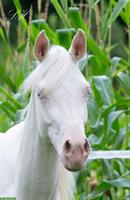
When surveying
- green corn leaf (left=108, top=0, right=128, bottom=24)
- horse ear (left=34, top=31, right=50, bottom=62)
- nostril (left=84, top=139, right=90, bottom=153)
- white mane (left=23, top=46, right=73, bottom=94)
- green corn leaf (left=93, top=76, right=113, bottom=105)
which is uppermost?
horse ear (left=34, top=31, right=50, bottom=62)

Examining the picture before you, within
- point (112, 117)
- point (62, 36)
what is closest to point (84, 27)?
point (62, 36)

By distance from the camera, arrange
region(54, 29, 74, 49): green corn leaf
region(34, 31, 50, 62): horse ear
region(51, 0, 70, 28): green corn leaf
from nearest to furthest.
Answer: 1. region(34, 31, 50, 62): horse ear
2. region(51, 0, 70, 28): green corn leaf
3. region(54, 29, 74, 49): green corn leaf

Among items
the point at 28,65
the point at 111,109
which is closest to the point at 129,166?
the point at 111,109

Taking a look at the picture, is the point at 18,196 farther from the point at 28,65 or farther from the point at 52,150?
the point at 28,65

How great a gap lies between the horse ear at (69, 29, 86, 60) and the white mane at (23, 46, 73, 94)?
5 centimetres

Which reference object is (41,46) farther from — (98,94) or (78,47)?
(98,94)

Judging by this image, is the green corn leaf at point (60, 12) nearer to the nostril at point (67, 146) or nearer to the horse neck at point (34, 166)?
the horse neck at point (34, 166)

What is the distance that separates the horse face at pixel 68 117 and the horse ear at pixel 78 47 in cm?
7

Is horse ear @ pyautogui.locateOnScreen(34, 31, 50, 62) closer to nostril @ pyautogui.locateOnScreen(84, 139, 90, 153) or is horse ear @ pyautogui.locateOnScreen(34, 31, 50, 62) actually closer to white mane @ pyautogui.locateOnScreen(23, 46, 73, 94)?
white mane @ pyautogui.locateOnScreen(23, 46, 73, 94)

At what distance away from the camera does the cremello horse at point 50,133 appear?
3275 millimetres

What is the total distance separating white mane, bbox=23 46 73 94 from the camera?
3410 mm

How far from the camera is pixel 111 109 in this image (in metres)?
4.94

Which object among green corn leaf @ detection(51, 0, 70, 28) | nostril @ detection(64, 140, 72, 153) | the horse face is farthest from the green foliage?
nostril @ detection(64, 140, 72, 153)

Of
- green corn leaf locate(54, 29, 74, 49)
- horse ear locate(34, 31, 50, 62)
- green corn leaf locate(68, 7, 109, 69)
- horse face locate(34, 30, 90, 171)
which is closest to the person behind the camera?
horse face locate(34, 30, 90, 171)
